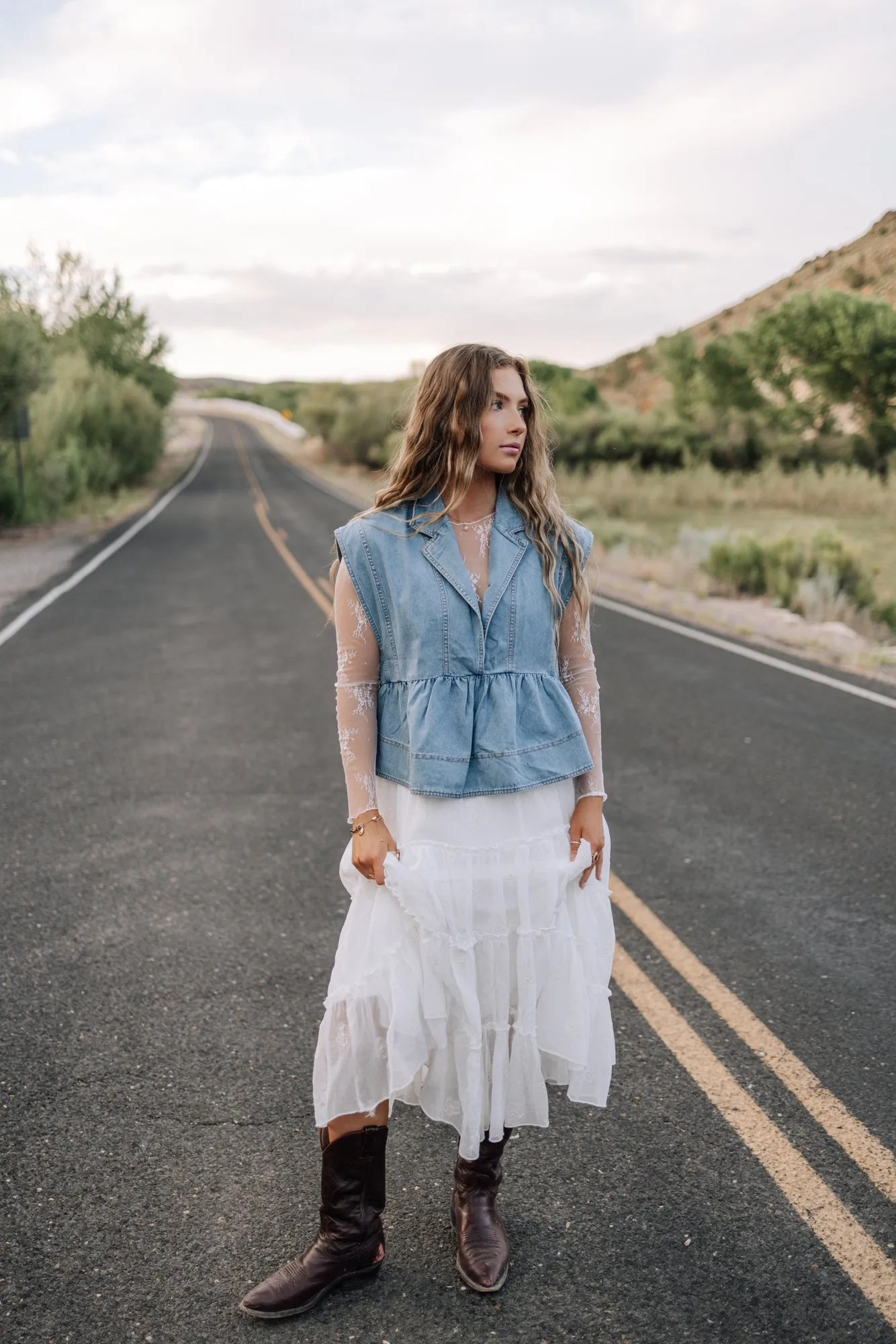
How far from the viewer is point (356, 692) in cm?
242

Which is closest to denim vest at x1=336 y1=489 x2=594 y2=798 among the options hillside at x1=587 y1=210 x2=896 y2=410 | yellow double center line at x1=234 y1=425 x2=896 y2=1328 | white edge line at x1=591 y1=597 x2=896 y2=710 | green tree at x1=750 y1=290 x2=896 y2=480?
yellow double center line at x1=234 y1=425 x2=896 y2=1328

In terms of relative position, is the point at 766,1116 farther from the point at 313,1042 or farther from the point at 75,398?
the point at 75,398

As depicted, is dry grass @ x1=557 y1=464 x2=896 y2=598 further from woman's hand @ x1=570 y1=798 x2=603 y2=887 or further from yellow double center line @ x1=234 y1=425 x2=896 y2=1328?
woman's hand @ x1=570 y1=798 x2=603 y2=887

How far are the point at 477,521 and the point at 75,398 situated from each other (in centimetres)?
3057

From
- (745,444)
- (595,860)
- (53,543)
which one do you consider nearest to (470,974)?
(595,860)

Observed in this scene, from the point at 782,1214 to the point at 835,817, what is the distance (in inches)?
127

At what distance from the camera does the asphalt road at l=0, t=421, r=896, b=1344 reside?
240cm

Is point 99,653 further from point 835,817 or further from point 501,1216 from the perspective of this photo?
point 501,1216

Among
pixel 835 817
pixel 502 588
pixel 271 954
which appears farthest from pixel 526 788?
pixel 835 817

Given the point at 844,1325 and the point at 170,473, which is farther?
the point at 170,473

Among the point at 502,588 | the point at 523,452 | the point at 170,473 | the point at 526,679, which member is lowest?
the point at 170,473

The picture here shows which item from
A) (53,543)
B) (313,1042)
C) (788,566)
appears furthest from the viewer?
(53,543)

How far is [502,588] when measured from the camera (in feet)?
7.75

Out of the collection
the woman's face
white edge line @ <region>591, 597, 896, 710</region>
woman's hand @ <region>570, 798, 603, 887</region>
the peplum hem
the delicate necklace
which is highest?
the woman's face
